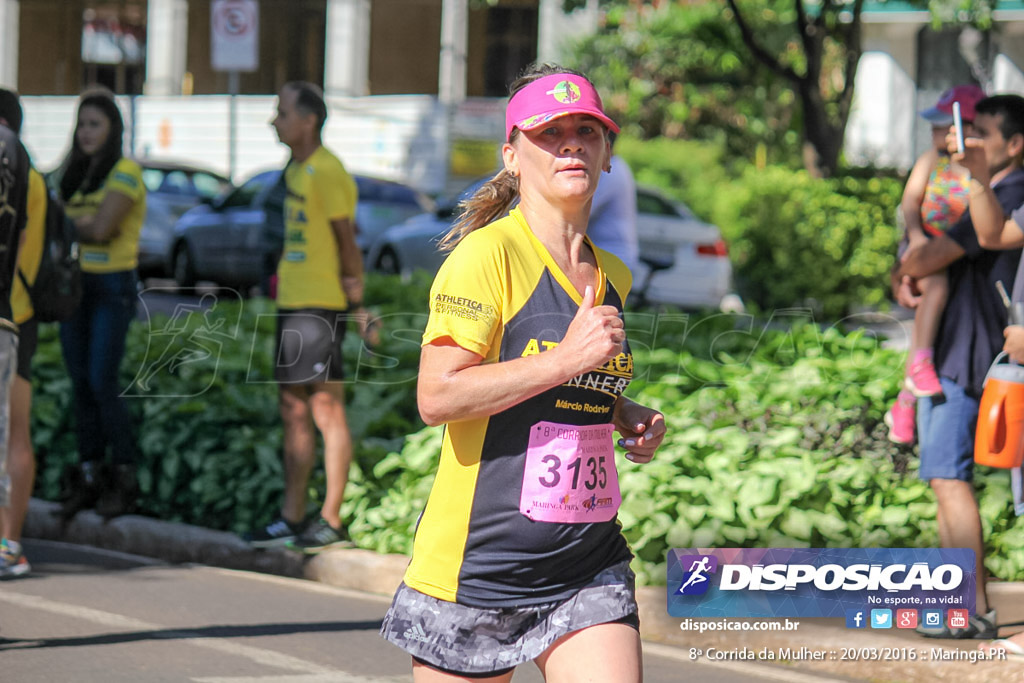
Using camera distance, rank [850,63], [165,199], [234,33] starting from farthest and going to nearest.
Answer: [165,199] → [234,33] → [850,63]

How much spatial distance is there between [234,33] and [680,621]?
12.4 meters

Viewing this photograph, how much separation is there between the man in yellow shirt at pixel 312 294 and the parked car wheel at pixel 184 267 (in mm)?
12529

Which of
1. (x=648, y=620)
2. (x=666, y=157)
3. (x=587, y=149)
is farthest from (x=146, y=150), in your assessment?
(x=587, y=149)

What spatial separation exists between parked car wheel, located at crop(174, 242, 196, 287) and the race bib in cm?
1647

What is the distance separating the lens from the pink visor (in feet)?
10.7

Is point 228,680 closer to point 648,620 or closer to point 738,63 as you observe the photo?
point 648,620

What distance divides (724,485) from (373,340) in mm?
1991

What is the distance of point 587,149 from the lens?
10.9 ft

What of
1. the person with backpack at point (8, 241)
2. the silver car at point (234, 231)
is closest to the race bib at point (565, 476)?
the person with backpack at point (8, 241)

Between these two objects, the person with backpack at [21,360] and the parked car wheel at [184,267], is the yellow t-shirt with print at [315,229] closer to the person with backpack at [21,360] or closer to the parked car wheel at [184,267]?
the person with backpack at [21,360]

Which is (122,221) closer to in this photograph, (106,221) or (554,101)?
(106,221)

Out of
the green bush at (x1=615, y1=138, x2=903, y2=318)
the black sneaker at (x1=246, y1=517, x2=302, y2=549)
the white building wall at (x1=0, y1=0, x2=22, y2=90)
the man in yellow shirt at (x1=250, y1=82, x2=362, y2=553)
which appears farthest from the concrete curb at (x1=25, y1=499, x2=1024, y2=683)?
the white building wall at (x1=0, y1=0, x2=22, y2=90)

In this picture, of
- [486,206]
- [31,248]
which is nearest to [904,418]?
[486,206]

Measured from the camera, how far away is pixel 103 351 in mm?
7484
